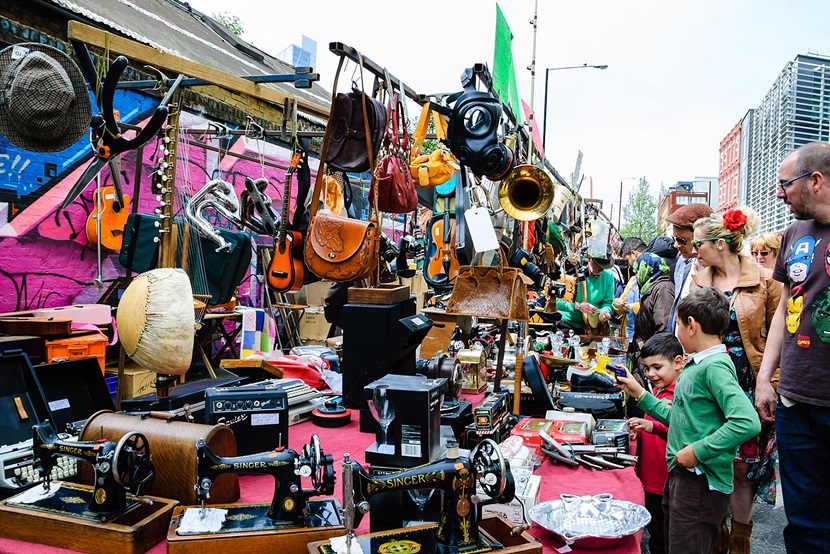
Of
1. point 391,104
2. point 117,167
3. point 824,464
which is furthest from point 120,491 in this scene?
point 117,167

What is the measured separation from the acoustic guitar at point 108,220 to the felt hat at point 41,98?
232 centimetres

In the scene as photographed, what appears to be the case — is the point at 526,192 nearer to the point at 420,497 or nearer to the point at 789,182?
the point at 789,182

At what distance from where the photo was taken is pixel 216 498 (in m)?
1.73

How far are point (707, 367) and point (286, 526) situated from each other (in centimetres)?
165

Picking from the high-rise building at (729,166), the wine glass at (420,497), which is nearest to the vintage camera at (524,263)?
the wine glass at (420,497)

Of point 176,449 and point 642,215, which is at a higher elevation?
point 642,215

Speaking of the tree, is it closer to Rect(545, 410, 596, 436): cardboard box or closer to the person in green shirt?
the person in green shirt

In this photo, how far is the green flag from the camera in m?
3.88

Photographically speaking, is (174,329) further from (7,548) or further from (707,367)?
(707,367)

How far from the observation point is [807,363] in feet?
7.83

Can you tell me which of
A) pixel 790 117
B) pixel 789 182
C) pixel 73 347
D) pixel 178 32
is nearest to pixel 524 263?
pixel 789 182

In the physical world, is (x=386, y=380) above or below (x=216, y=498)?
above

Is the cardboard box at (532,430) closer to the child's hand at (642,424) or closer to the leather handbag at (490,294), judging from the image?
the child's hand at (642,424)

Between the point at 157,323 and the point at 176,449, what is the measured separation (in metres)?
0.61
